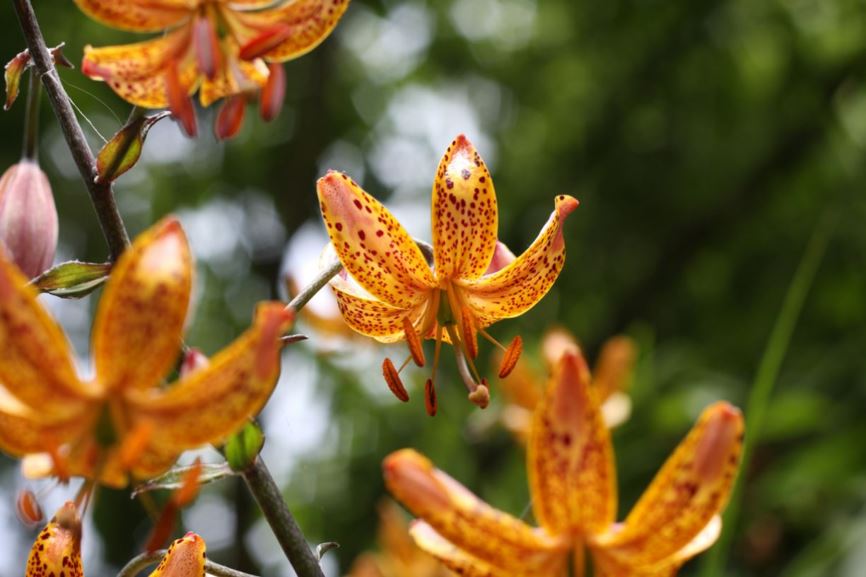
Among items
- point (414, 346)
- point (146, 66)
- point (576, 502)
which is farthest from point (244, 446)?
point (146, 66)

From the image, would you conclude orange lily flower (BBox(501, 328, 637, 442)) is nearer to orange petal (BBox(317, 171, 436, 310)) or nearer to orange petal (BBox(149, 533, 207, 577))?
orange petal (BBox(317, 171, 436, 310))

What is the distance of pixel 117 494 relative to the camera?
399 cm

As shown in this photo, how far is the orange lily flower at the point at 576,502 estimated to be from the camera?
28.6 inches

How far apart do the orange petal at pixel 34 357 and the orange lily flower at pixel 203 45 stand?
1.13 ft

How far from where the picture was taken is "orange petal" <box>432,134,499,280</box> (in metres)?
1.00

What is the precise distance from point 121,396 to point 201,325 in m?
3.49

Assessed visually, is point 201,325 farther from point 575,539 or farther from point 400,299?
point 575,539

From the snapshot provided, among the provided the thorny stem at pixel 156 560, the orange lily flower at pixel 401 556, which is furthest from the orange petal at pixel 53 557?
the orange lily flower at pixel 401 556

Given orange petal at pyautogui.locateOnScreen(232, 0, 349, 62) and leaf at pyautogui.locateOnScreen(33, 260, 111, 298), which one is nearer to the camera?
leaf at pyautogui.locateOnScreen(33, 260, 111, 298)

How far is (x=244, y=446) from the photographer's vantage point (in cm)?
88

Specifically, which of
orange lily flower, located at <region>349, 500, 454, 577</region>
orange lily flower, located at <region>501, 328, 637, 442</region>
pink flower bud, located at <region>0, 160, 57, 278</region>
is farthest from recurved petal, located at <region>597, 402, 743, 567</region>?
orange lily flower, located at <region>349, 500, 454, 577</region>

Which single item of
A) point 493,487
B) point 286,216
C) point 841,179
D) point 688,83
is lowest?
point 493,487

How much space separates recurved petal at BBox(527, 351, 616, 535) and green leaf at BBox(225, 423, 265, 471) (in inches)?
9.5

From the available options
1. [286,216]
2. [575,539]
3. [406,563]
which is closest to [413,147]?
[286,216]
